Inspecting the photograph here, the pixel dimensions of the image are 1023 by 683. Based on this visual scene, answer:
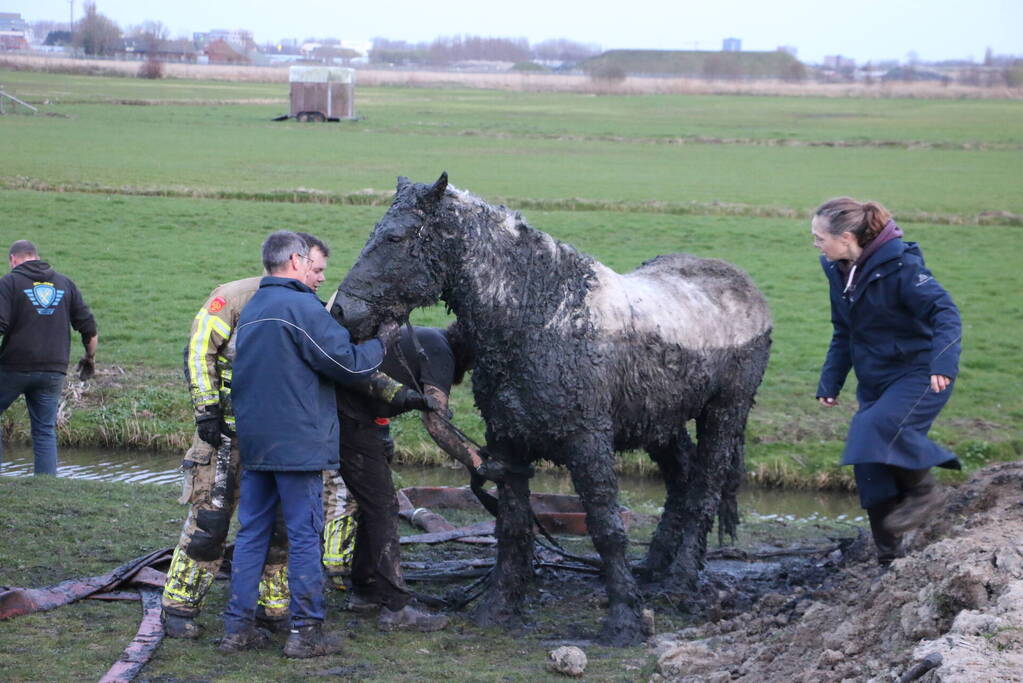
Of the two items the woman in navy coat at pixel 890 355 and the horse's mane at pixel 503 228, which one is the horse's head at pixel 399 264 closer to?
the horse's mane at pixel 503 228

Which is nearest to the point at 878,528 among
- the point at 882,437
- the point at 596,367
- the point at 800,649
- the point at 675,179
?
the point at 882,437

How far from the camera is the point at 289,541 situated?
265 inches

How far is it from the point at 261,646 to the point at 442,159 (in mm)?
37307

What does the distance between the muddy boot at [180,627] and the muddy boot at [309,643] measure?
588 mm

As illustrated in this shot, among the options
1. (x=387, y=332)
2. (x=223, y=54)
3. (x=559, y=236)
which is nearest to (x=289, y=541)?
(x=387, y=332)

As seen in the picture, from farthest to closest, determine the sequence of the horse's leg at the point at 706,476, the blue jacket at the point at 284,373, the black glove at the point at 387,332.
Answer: the horse's leg at the point at 706,476 < the black glove at the point at 387,332 < the blue jacket at the point at 284,373

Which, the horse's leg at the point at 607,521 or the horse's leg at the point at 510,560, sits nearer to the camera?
the horse's leg at the point at 607,521

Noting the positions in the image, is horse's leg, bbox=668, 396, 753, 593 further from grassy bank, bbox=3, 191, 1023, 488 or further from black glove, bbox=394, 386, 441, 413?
grassy bank, bbox=3, 191, 1023, 488

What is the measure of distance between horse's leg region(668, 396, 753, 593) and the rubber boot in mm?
1351

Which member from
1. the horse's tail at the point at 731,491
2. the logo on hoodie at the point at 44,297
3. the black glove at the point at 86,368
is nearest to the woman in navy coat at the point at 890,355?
the horse's tail at the point at 731,491

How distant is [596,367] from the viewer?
288 inches

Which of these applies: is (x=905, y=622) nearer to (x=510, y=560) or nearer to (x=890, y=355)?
(x=890, y=355)

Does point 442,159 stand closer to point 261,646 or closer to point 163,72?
point 261,646

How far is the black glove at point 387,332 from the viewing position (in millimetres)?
6957
